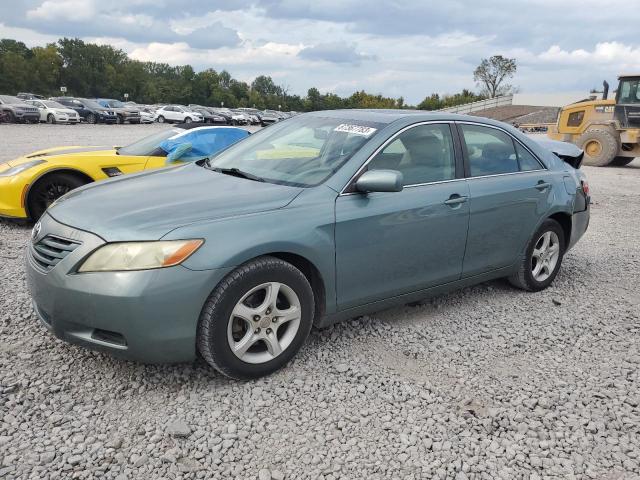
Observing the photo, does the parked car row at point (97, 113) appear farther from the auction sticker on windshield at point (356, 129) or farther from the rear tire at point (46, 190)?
the auction sticker on windshield at point (356, 129)

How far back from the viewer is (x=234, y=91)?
97.8m

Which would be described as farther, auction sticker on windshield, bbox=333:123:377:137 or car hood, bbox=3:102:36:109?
car hood, bbox=3:102:36:109

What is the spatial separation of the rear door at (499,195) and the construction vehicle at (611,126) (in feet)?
41.3

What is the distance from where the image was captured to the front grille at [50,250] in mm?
2855

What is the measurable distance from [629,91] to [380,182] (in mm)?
14790

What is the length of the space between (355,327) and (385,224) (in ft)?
2.76

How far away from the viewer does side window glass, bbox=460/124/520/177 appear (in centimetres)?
409

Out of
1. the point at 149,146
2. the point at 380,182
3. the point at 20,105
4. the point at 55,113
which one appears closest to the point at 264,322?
the point at 380,182

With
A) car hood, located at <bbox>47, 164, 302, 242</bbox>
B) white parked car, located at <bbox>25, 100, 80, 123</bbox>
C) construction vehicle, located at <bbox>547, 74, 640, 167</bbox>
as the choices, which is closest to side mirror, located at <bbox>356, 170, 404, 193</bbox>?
car hood, located at <bbox>47, 164, 302, 242</bbox>

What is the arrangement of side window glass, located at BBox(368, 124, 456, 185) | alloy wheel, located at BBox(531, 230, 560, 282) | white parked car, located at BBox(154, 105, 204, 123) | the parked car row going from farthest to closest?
white parked car, located at BBox(154, 105, 204, 123) → the parked car row → alloy wheel, located at BBox(531, 230, 560, 282) → side window glass, located at BBox(368, 124, 456, 185)

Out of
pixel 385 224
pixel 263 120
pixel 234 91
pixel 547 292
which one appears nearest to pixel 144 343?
pixel 385 224

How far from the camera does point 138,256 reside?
2701 mm

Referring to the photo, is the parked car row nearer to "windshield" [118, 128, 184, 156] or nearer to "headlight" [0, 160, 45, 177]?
"windshield" [118, 128, 184, 156]

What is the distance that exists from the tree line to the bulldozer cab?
208 ft
